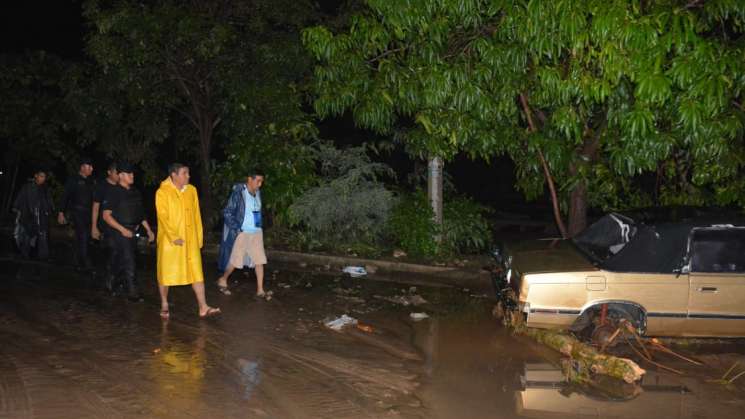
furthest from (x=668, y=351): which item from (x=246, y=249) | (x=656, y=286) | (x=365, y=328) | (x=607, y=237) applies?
(x=246, y=249)

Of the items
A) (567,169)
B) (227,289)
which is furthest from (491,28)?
(227,289)

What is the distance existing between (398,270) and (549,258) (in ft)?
16.7

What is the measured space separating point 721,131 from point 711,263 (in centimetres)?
215

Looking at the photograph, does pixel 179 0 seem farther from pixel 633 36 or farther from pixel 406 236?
pixel 633 36

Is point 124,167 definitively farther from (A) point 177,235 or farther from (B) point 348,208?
(B) point 348,208

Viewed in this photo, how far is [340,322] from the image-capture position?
344 inches

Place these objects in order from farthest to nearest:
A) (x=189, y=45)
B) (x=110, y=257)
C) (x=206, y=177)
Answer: (x=206, y=177), (x=189, y=45), (x=110, y=257)

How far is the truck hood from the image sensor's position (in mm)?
7910

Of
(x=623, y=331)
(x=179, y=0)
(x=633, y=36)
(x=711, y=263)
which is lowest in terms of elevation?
(x=623, y=331)

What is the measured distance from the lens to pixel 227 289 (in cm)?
1078

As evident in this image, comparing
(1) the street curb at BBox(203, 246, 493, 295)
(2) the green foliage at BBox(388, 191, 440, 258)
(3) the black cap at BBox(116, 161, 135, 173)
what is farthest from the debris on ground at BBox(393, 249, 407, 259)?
(3) the black cap at BBox(116, 161, 135, 173)

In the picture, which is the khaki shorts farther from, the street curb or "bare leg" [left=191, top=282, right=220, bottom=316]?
the street curb

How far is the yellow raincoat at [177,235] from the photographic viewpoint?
861 centimetres

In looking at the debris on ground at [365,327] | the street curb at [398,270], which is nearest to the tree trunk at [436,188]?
the street curb at [398,270]
